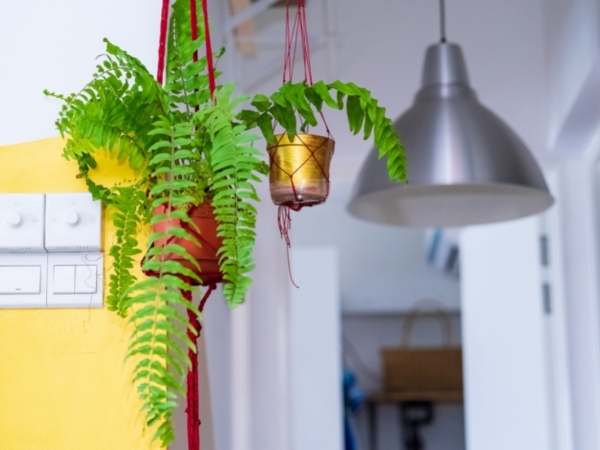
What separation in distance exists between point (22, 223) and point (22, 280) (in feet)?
0.23

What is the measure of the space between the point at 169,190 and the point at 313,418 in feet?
9.91

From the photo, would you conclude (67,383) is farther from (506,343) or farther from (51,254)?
(506,343)

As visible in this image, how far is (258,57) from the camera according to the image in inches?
118

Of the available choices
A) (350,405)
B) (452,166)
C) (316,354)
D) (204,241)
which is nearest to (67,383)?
(204,241)

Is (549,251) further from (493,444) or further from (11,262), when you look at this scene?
(11,262)

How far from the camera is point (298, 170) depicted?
998 millimetres

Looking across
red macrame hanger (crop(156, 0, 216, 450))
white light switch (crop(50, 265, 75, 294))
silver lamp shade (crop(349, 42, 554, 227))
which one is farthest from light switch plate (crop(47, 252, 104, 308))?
Answer: silver lamp shade (crop(349, 42, 554, 227))

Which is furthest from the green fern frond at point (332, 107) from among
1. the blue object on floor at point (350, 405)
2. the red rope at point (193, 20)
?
the blue object on floor at point (350, 405)

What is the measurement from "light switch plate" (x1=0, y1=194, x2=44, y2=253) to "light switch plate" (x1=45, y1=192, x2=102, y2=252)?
0.03 ft

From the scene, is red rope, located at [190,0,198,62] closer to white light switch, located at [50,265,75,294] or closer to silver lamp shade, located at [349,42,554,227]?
white light switch, located at [50,265,75,294]

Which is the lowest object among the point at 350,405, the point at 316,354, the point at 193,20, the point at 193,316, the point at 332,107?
the point at 350,405

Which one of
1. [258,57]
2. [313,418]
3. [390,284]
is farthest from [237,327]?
[390,284]

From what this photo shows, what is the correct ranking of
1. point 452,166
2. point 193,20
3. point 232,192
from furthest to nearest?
point 452,166 < point 193,20 < point 232,192

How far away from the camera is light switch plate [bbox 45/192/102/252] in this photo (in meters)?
1.07
